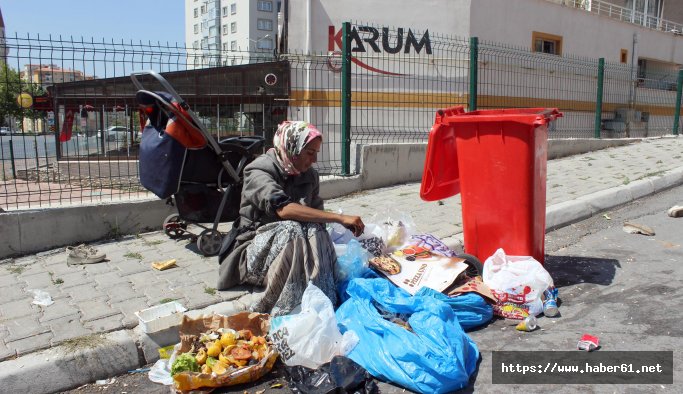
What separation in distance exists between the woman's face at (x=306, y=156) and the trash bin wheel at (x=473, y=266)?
4.73ft

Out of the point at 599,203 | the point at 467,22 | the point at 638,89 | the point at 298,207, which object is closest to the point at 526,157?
the point at 298,207

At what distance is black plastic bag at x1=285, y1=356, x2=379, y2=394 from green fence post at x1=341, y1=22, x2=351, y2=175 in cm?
476

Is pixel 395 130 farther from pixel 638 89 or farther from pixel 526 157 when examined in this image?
pixel 638 89

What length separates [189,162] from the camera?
4.62 metres

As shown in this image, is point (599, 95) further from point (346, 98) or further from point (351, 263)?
point (351, 263)

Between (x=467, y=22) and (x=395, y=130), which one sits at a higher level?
(x=467, y=22)

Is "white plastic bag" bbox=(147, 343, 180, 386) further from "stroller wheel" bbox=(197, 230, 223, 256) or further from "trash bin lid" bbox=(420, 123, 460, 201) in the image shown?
"trash bin lid" bbox=(420, 123, 460, 201)

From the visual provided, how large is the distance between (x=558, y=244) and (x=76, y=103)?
18.0 ft

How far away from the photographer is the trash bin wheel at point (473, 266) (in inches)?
163

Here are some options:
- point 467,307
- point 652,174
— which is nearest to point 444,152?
point 467,307

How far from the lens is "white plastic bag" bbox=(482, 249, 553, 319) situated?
12.1 feet

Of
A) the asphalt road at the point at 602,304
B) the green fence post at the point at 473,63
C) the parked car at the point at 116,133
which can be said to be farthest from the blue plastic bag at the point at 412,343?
the green fence post at the point at 473,63

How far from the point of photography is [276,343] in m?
2.93

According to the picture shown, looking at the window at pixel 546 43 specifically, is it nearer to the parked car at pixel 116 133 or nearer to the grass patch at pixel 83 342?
the parked car at pixel 116 133
